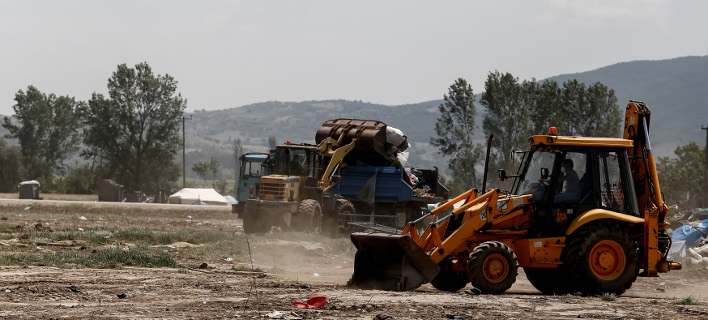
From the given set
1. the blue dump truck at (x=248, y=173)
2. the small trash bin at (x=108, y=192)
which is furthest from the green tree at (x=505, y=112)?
the blue dump truck at (x=248, y=173)

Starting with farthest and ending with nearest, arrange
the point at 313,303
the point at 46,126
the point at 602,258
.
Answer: the point at 46,126
the point at 602,258
the point at 313,303

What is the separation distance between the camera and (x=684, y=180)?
9612cm

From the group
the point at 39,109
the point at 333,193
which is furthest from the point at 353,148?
the point at 39,109

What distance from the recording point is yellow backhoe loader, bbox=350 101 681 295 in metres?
Result: 15.0

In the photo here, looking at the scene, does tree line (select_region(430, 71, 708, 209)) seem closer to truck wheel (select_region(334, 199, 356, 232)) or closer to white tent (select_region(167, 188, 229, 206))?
white tent (select_region(167, 188, 229, 206))

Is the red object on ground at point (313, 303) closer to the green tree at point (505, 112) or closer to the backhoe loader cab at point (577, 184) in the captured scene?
the backhoe loader cab at point (577, 184)

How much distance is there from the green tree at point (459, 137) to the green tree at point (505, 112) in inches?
67.0

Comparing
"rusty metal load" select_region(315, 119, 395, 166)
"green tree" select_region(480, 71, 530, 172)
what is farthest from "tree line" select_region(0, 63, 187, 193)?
"rusty metal load" select_region(315, 119, 395, 166)

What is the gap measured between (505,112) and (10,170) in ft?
168

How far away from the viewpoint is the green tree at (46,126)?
108 metres

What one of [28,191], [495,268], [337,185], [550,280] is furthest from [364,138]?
[28,191]

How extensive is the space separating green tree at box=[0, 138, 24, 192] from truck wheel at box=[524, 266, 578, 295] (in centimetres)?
9120

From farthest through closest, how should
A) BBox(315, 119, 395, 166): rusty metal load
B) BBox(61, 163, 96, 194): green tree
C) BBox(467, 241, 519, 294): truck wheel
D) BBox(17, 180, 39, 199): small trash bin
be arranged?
1. BBox(61, 163, 96, 194): green tree
2. BBox(17, 180, 39, 199): small trash bin
3. BBox(315, 119, 395, 166): rusty metal load
4. BBox(467, 241, 519, 294): truck wheel

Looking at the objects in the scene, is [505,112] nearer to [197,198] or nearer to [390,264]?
[197,198]
